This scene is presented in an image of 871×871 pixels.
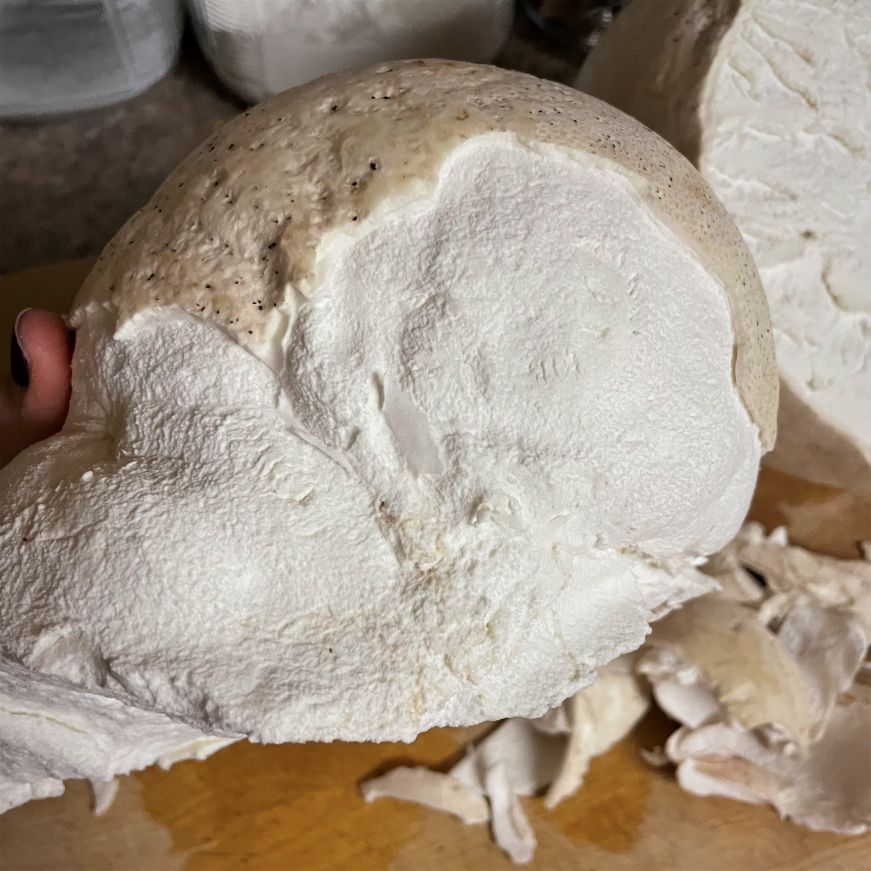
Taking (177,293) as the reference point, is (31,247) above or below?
below

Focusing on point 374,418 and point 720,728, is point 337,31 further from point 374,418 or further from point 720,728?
point 720,728

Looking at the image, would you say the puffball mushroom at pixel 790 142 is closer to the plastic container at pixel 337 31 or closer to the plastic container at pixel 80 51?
the plastic container at pixel 337 31

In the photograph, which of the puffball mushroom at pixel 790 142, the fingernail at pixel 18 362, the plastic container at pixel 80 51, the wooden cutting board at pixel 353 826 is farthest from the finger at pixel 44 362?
the plastic container at pixel 80 51

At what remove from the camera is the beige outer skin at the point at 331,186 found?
1.83ft

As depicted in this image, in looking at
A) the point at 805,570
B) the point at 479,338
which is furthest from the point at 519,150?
the point at 805,570

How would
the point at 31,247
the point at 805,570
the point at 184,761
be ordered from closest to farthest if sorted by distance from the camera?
the point at 184,761 < the point at 805,570 < the point at 31,247

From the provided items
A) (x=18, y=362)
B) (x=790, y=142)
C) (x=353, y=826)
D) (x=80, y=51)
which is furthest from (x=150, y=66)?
(x=353, y=826)

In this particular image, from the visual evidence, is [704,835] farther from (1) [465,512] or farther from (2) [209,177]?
(2) [209,177]

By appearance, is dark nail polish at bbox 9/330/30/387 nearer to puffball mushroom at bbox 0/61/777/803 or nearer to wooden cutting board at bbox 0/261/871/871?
puffball mushroom at bbox 0/61/777/803

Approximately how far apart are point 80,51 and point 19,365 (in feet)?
2.58

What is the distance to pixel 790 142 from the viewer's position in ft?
2.72

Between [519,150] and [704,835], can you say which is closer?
[519,150]

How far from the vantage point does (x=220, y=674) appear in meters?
0.57

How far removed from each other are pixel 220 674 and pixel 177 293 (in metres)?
0.25
